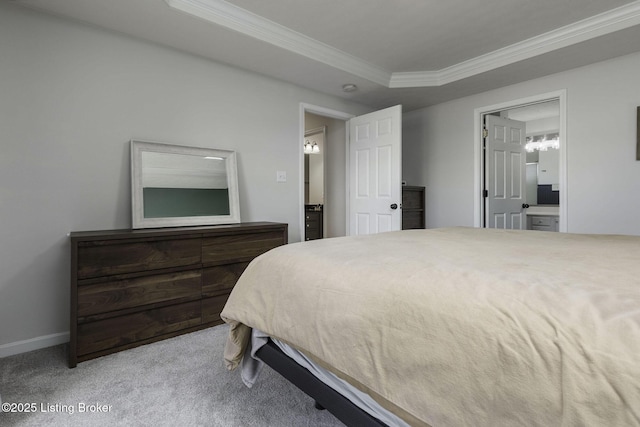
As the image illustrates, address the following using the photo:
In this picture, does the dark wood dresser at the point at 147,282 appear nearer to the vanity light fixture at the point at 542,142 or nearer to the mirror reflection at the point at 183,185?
the mirror reflection at the point at 183,185

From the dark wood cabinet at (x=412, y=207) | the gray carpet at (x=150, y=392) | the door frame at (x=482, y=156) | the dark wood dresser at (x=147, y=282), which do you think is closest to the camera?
the gray carpet at (x=150, y=392)

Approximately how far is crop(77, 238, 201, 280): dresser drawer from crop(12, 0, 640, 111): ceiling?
5.36ft

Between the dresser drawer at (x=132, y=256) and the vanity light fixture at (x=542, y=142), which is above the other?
the vanity light fixture at (x=542, y=142)

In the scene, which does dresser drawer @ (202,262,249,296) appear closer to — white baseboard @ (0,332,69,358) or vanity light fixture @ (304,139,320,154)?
white baseboard @ (0,332,69,358)

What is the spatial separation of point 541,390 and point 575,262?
67 cm

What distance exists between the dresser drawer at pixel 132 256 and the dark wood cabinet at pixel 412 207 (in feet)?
9.13

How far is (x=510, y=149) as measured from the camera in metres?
4.30

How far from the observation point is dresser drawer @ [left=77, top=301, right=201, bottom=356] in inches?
Answer: 79.5

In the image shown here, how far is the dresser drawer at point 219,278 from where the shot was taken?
252 centimetres

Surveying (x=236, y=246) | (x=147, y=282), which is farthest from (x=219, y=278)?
(x=147, y=282)

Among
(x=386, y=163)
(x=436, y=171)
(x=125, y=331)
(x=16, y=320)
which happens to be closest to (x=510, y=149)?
(x=436, y=171)

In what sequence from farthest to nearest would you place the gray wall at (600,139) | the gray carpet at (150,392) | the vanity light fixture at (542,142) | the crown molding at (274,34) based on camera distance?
the vanity light fixture at (542,142), the gray wall at (600,139), the crown molding at (274,34), the gray carpet at (150,392)

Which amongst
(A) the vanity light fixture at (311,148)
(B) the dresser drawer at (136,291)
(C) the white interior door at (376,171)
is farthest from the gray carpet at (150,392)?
(A) the vanity light fixture at (311,148)

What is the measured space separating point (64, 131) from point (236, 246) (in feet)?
4.84
